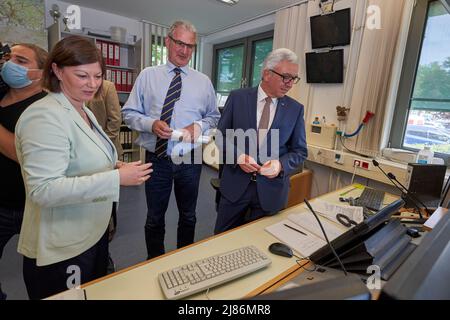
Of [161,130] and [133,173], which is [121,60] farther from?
[133,173]

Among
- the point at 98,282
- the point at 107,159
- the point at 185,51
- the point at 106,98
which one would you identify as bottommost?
the point at 98,282

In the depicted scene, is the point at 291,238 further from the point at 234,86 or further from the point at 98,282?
the point at 234,86

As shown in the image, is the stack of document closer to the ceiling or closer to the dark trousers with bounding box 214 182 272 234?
the dark trousers with bounding box 214 182 272 234

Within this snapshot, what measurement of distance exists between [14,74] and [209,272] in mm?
1282

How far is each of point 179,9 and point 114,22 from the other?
1.33 metres

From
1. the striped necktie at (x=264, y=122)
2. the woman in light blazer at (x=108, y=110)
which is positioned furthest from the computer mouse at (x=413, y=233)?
the woman in light blazer at (x=108, y=110)

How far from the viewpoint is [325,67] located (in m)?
2.82

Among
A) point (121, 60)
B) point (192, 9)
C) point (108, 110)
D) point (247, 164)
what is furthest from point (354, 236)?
point (121, 60)

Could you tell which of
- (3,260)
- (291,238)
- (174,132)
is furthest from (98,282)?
(3,260)

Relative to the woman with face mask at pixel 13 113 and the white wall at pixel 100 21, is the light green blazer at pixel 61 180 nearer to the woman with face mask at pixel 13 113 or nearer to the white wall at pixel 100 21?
the woman with face mask at pixel 13 113

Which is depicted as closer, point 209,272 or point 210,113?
point 209,272

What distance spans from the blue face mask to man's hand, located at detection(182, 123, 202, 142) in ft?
2.87

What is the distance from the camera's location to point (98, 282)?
0.88 metres

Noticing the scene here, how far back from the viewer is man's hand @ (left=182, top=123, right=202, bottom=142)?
5.62 ft
